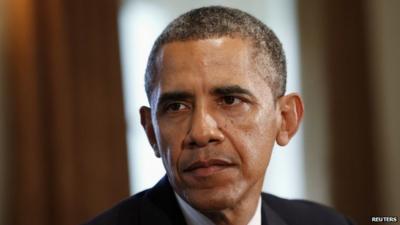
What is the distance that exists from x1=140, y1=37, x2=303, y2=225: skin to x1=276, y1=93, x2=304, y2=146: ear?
0.34ft

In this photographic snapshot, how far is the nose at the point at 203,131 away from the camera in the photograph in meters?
1.19

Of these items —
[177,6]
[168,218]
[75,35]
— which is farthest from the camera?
[177,6]

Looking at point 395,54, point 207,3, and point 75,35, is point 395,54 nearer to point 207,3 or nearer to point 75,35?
point 207,3

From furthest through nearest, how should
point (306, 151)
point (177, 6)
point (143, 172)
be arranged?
point (306, 151), point (177, 6), point (143, 172)

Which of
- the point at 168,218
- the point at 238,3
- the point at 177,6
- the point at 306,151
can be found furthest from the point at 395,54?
the point at 168,218

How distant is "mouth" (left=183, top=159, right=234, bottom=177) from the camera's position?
3.94ft

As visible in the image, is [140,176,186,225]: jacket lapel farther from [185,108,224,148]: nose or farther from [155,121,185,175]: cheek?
[185,108,224,148]: nose

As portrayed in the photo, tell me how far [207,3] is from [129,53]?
0.51 metres

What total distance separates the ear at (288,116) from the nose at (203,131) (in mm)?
261

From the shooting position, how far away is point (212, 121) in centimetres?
121

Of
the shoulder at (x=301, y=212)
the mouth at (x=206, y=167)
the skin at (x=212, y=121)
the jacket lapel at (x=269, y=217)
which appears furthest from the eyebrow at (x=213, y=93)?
the shoulder at (x=301, y=212)

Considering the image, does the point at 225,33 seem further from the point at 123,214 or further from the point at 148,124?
the point at 123,214

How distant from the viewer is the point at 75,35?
204 cm

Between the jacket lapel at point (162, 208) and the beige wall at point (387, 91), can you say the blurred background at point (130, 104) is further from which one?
the jacket lapel at point (162, 208)
